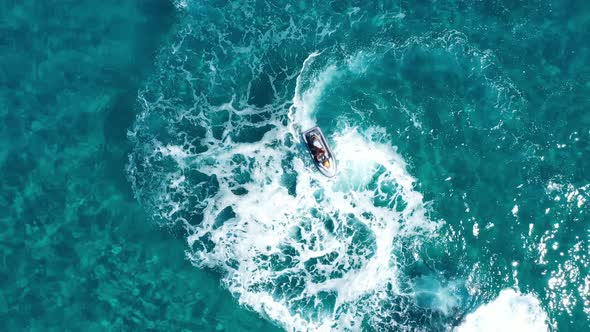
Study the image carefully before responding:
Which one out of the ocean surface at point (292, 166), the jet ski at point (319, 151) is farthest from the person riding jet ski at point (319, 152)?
the ocean surface at point (292, 166)

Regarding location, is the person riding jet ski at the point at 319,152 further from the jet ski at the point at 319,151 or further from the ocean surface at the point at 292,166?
the ocean surface at the point at 292,166

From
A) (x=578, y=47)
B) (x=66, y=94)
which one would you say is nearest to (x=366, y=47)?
(x=578, y=47)

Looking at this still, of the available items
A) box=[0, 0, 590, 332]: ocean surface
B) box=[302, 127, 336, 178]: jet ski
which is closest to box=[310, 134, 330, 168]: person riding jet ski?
box=[302, 127, 336, 178]: jet ski

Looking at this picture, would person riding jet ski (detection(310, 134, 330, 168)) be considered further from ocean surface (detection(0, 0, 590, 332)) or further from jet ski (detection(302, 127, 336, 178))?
ocean surface (detection(0, 0, 590, 332))

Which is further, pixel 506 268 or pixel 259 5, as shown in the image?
pixel 259 5

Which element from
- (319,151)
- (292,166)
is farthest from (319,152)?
(292,166)

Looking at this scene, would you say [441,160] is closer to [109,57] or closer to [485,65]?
[485,65]
